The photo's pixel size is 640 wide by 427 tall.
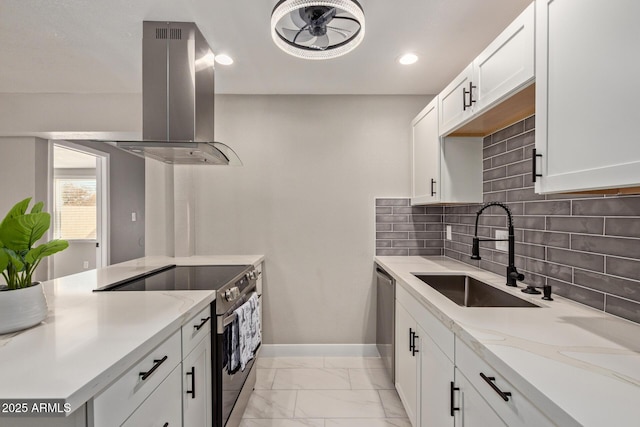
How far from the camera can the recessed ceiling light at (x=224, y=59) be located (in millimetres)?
2289

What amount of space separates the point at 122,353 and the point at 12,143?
3.62 m

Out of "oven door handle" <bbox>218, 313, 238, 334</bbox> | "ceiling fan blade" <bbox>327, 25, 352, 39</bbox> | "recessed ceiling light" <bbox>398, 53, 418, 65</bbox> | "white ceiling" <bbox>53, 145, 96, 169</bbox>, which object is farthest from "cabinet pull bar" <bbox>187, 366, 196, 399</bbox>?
"white ceiling" <bbox>53, 145, 96, 169</bbox>

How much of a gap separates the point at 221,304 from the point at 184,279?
406 millimetres

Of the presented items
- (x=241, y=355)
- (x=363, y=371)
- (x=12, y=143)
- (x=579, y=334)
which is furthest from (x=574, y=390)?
(x=12, y=143)

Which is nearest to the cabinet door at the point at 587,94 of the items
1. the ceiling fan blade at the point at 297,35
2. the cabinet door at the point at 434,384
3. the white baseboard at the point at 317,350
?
the cabinet door at the point at 434,384

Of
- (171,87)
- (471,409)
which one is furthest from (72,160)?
(471,409)

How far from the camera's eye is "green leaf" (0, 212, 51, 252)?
991 mm

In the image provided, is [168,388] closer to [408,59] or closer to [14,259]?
[14,259]

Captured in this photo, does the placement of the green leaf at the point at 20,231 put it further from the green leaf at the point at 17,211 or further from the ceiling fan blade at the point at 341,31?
the ceiling fan blade at the point at 341,31

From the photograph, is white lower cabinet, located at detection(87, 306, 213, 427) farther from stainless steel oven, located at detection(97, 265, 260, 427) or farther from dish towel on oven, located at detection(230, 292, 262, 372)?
dish towel on oven, located at detection(230, 292, 262, 372)

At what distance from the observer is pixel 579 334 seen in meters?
1.03

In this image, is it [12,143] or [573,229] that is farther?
[12,143]

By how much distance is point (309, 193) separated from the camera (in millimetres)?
3059

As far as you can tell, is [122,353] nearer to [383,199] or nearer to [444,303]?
[444,303]
